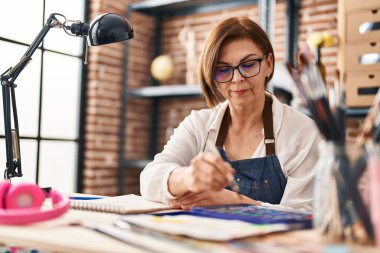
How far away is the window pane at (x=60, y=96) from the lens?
3.57 m

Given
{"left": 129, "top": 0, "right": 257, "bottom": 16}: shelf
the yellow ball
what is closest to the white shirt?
the yellow ball

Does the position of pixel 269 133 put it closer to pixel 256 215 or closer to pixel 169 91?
pixel 256 215

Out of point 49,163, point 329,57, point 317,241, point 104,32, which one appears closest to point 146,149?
point 49,163

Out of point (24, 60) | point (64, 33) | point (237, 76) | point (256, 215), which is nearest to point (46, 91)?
point (64, 33)

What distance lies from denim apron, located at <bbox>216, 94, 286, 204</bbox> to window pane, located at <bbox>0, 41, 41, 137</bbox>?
211 cm

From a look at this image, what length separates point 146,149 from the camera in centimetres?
440

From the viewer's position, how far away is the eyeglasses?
170 cm

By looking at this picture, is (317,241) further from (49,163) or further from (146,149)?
(146,149)

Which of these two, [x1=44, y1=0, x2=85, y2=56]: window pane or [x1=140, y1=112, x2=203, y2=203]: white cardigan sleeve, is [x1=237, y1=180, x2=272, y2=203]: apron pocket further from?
[x1=44, y1=0, x2=85, y2=56]: window pane

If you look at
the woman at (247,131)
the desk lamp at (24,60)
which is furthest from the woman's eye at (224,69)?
the desk lamp at (24,60)

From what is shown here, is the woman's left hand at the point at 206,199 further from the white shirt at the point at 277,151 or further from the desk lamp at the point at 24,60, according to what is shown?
the desk lamp at the point at 24,60

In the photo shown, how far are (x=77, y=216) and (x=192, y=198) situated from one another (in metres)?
0.34

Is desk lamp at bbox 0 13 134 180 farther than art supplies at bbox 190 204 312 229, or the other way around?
desk lamp at bbox 0 13 134 180

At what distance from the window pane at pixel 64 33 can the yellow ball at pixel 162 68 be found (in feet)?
2.16
